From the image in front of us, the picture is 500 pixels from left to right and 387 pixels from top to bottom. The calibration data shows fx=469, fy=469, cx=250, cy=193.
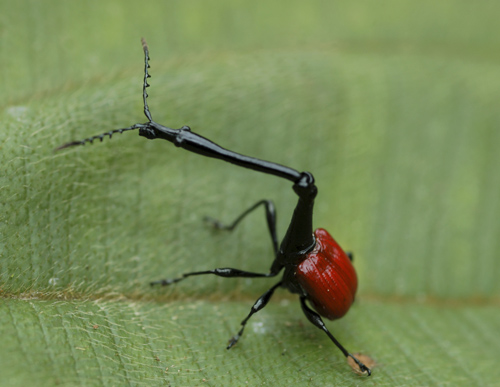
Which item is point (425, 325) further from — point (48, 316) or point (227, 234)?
point (48, 316)

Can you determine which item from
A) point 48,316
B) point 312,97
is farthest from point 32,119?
point 312,97

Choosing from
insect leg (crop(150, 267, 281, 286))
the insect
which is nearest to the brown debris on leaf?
the insect

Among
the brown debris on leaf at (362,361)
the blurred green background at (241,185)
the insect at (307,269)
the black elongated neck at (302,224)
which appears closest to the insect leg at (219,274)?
the insect at (307,269)

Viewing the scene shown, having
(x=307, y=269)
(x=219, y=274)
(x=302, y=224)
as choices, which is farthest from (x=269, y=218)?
(x=219, y=274)

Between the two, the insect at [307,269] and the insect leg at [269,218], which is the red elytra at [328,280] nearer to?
the insect at [307,269]

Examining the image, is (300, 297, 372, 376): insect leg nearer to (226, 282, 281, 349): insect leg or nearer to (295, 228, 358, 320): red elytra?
(295, 228, 358, 320): red elytra

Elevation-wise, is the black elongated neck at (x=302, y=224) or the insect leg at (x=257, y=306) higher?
the black elongated neck at (x=302, y=224)
